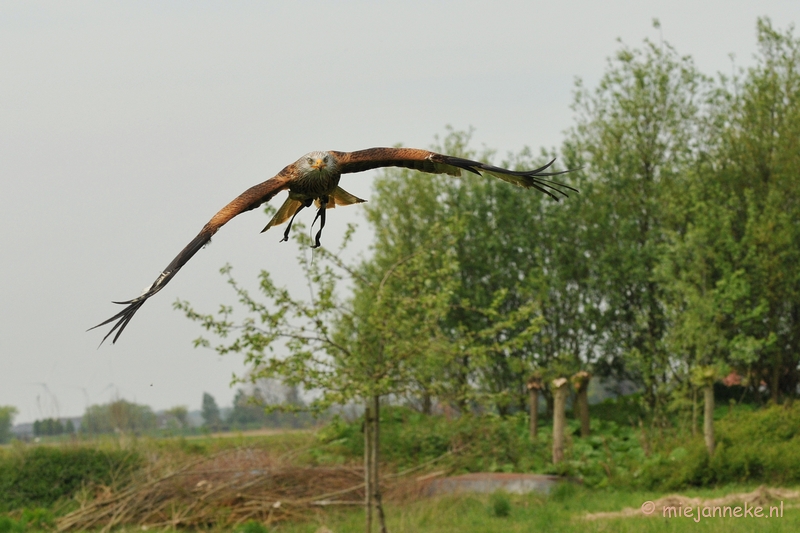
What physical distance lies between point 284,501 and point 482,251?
11649 mm

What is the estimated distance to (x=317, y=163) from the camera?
928 centimetres

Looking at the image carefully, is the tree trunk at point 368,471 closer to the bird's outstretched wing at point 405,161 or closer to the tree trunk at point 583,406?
the bird's outstretched wing at point 405,161

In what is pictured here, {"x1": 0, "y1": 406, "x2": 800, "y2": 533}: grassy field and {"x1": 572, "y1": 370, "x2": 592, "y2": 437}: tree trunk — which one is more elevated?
{"x1": 572, "y1": 370, "x2": 592, "y2": 437}: tree trunk

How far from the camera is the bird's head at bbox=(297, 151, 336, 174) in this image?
9.28m

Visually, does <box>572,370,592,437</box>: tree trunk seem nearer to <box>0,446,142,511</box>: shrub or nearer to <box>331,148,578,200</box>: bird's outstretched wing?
<box>0,446,142,511</box>: shrub

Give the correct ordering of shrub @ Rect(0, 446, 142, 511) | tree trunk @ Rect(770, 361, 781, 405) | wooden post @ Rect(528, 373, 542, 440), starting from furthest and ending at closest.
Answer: tree trunk @ Rect(770, 361, 781, 405)
wooden post @ Rect(528, 373, 542, 440)
shrub @ Rect(0, 446, 142, 511)

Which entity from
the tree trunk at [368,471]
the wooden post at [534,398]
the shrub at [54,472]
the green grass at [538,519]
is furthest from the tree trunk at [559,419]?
the shrub at [54,472]

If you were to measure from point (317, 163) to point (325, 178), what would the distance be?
16cm

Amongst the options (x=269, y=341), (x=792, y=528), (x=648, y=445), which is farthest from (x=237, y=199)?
(x=648, y=445)

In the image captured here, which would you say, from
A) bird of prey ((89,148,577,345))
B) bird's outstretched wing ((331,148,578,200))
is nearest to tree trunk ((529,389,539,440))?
bird of prey ((89,148,577,345))

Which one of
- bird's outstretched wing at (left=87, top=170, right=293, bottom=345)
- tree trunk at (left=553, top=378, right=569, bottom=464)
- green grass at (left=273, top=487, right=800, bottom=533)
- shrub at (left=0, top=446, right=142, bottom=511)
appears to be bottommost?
green grass at (left=273, top=487, right=800, bottom=533)

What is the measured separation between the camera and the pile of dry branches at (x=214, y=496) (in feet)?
47.0

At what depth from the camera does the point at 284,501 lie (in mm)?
14562

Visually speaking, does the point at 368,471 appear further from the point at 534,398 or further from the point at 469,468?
the point at 534,398
